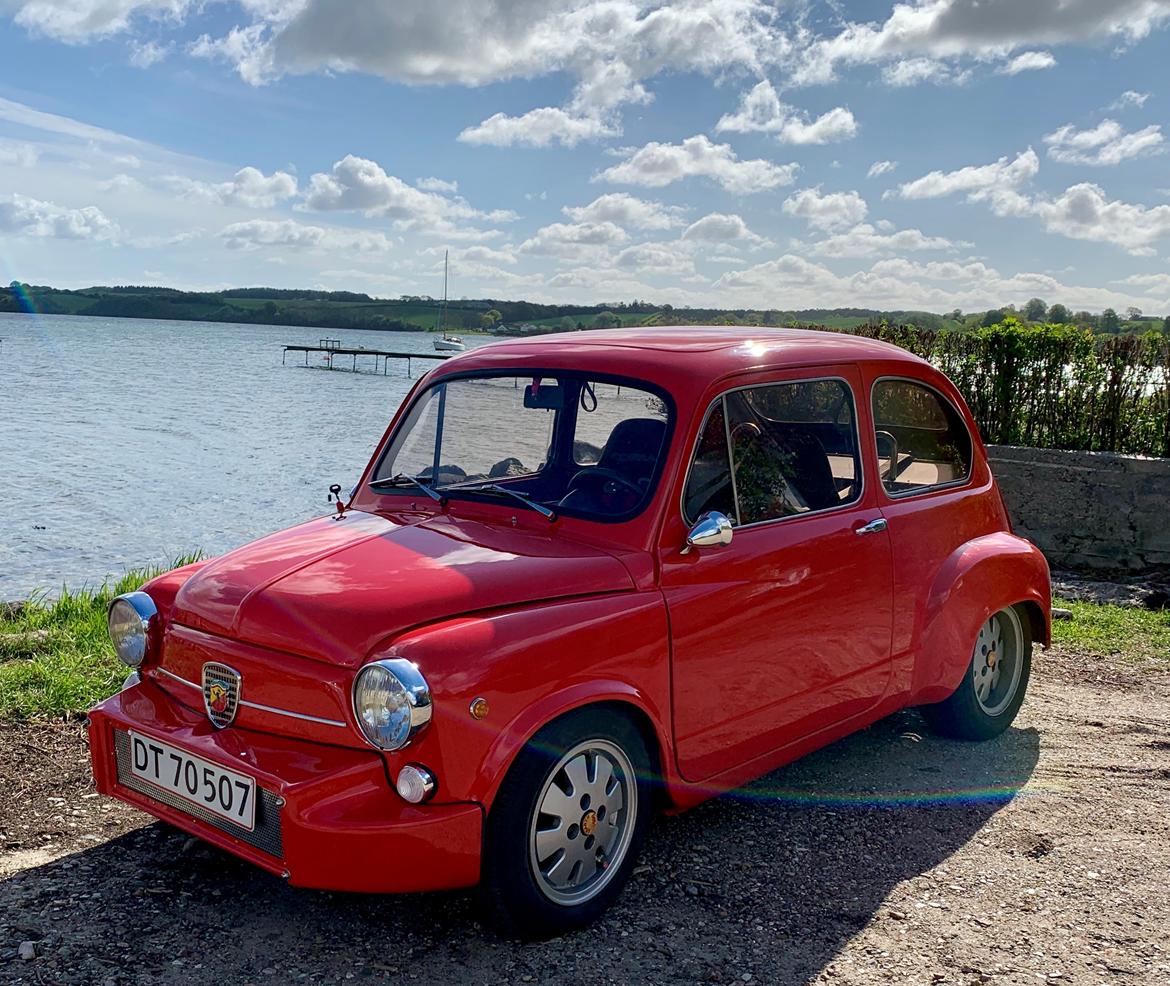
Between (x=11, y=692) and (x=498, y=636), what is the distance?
366cm

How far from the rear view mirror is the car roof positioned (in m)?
0.11

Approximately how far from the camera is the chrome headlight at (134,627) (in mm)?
3896

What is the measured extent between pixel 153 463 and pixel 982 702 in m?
24.6

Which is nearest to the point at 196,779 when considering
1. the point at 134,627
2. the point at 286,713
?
the point at 286,713

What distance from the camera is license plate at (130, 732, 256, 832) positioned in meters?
3.29

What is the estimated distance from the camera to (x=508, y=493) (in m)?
4.21

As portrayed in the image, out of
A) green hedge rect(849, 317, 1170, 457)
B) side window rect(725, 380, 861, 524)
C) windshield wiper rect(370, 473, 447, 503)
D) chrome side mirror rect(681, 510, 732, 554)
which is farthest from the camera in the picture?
green hedge rect(849, 317, 1170, 457)

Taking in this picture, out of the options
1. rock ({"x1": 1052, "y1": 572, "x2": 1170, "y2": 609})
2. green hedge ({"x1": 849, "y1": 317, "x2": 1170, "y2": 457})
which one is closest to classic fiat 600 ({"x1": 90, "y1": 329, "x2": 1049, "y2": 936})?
rock ({"x1": 1052, "y1": 572, "x2": 1170, "y2": 609})

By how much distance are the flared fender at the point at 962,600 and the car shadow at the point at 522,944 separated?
23.7 inches

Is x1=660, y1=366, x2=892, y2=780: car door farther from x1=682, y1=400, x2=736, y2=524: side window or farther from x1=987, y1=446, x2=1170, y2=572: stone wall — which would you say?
x1=987, y1=446, x2=1170, y2=572: stone wall

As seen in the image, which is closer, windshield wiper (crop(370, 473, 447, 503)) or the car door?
the car door

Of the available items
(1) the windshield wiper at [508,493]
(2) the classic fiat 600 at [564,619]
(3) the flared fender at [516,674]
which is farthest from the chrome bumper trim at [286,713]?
(1) the windshield wiper at [508,493]

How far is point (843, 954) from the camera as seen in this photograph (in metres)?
3.55

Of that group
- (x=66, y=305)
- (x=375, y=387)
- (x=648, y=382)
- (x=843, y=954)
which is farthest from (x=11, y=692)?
(x=66, y=305)
